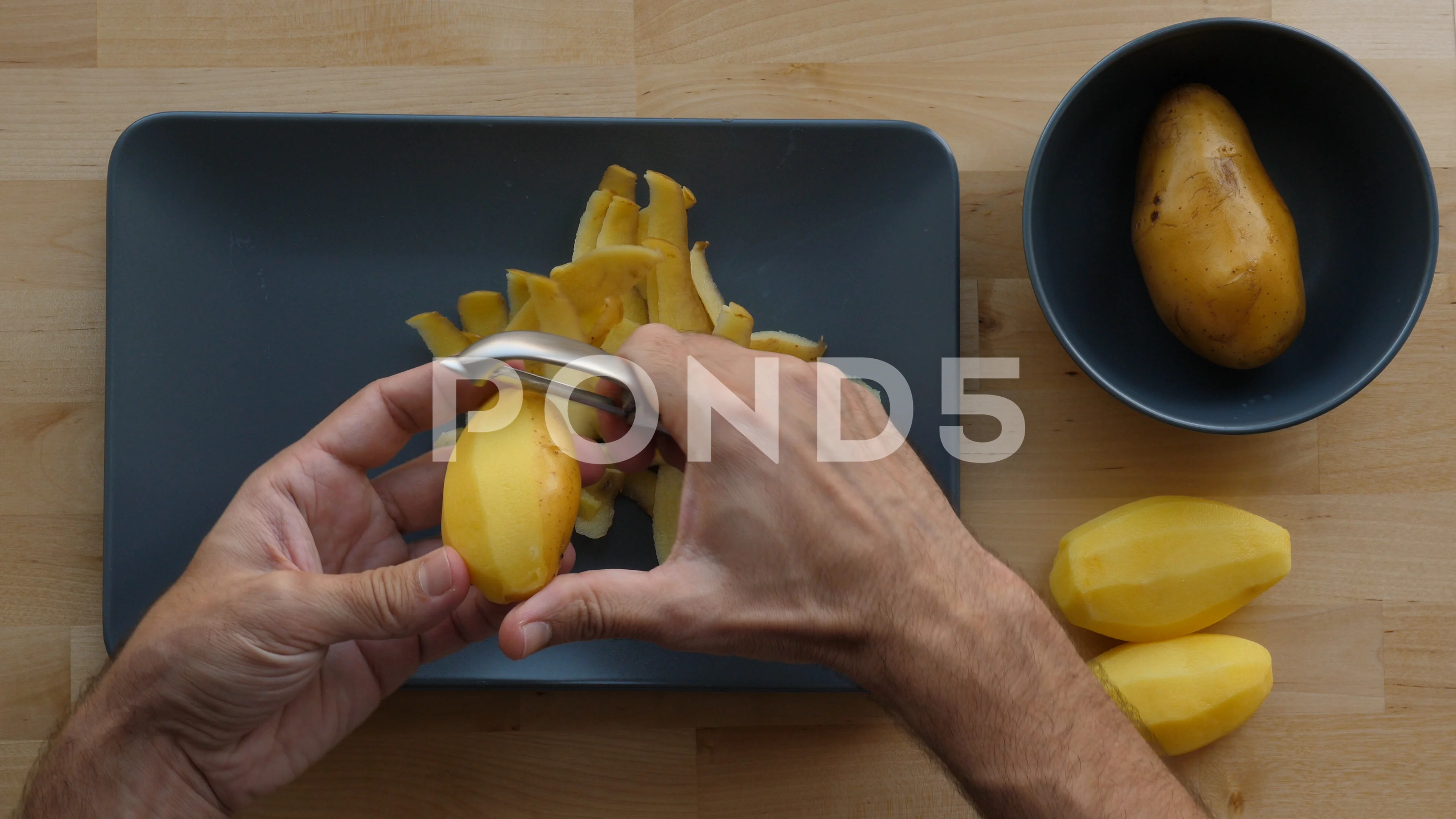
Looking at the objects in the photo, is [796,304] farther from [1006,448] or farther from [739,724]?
[739,724]

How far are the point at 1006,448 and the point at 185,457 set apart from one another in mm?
1130

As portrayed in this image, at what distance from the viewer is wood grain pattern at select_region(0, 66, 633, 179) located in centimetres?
136

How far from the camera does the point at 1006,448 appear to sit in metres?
1.34

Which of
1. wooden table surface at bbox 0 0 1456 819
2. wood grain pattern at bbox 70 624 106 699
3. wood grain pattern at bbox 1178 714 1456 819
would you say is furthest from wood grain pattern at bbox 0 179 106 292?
wood grain pattern at bbox 1178 714 1456 819

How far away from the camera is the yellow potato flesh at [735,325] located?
119 centimetres

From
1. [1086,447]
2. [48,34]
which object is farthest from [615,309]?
[48,34]

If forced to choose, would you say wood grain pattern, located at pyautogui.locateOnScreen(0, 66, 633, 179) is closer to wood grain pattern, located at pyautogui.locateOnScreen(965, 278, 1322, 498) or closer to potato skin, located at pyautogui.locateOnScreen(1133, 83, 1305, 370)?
wood grain pattern, located at pyautogui.locateOnScreen(965, 278, 1322, 498)

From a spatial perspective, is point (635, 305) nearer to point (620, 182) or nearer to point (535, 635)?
point (620, 182)

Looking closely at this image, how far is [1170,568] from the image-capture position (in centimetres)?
125

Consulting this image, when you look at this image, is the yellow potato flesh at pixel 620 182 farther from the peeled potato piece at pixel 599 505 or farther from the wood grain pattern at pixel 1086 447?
the wood grain pattern at pixel 1086 447

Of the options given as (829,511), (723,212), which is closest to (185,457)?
(723,212)

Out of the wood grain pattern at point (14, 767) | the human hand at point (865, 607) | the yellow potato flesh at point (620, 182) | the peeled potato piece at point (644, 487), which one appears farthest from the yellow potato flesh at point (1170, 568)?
the wood grain pattern at point (14, 767)

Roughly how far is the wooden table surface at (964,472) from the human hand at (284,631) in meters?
0.19

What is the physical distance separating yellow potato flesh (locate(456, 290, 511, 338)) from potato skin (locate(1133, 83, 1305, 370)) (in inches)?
33.4
